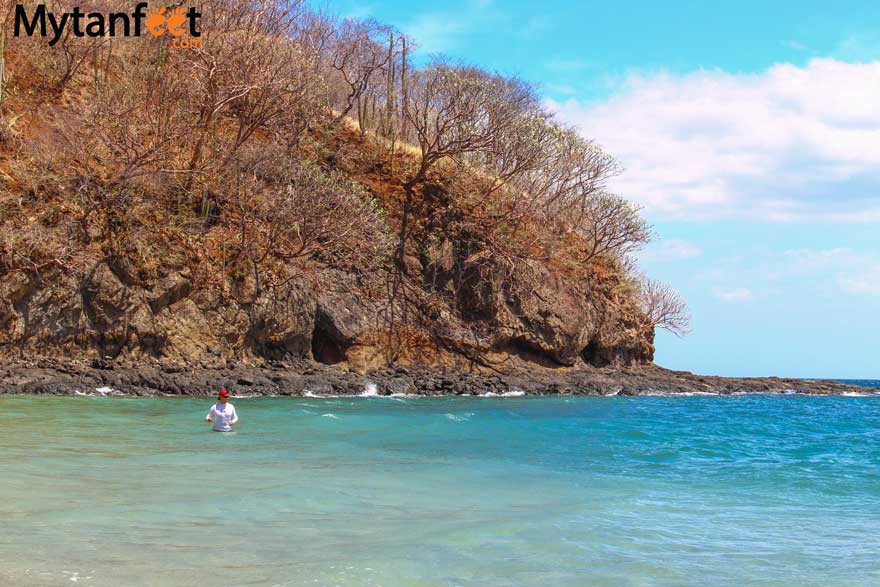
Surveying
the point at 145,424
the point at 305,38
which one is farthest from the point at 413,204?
the point at 145,424

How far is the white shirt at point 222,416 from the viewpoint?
14750 mm

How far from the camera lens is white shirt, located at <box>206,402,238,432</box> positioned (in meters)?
14.8

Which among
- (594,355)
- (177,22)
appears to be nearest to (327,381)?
(177,22)

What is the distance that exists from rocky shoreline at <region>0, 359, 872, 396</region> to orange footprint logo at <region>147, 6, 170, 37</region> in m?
16.3

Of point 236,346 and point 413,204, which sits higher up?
point 413,204

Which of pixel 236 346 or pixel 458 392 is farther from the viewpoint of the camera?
pixel 458 392

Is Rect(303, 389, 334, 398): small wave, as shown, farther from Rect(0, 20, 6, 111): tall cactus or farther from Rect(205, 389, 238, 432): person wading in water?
Rect(0, 20, 6, 111): tall cactus

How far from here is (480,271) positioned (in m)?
37.9

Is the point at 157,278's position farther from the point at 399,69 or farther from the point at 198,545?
the point at 399,69

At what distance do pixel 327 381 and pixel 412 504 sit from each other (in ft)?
64.0

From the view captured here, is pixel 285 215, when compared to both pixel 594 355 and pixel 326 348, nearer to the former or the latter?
pixel 326 348

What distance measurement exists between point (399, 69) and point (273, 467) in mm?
41109

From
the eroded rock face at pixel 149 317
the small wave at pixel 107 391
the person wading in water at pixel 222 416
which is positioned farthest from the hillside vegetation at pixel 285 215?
the person wading in water at pixel 222 416

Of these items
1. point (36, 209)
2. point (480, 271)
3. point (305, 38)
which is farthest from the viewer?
point (305, 38)
